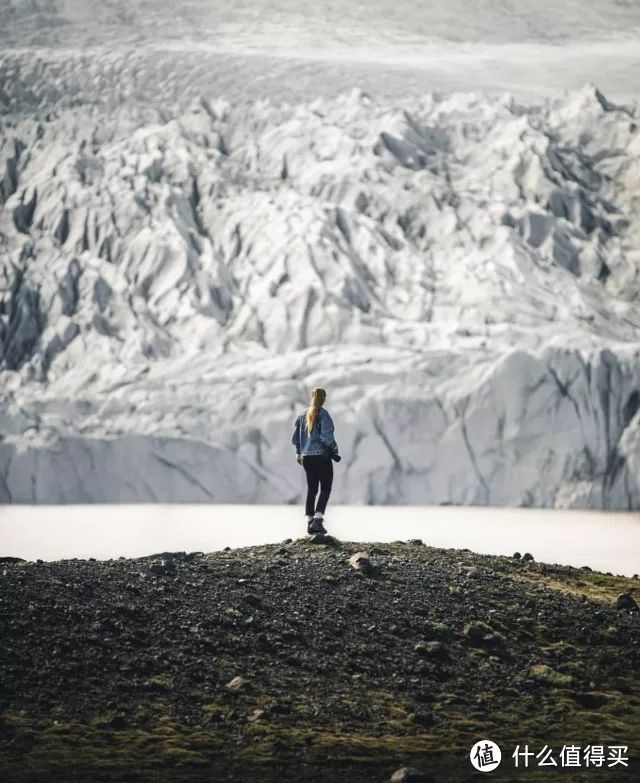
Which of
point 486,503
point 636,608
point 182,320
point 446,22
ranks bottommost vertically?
point 486,503

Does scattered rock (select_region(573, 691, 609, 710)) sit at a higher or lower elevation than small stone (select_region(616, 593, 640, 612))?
higher

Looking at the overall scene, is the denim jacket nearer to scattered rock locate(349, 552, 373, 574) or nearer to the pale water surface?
scattered rock locate(349, 552, 373, 574)

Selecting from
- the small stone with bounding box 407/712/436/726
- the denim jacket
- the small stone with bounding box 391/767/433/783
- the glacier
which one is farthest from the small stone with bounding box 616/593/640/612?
the glacier

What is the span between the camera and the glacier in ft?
107

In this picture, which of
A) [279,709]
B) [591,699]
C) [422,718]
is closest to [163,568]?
[279,709]

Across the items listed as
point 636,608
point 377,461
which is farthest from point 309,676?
point 377,461

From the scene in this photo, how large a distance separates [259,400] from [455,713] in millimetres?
26528

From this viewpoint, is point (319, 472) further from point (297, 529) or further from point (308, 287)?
point (308, 287)

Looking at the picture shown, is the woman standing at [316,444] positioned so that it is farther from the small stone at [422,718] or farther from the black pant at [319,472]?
the small stone at [422,718]

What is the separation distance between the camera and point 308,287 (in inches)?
1462

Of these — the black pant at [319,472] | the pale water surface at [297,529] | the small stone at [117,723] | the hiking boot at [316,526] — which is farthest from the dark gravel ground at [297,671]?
the pale water surface at [297,529]

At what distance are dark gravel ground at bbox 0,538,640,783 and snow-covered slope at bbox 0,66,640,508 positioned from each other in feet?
74.3

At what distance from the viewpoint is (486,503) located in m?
32.1

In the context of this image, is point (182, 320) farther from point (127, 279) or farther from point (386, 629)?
Result: point (386, 629)
